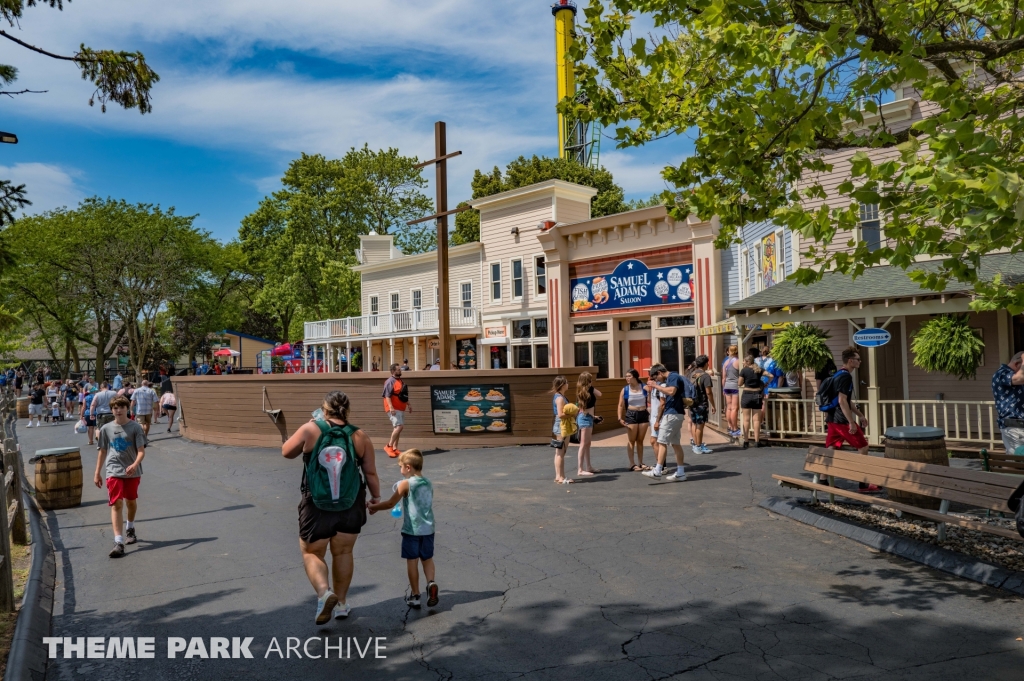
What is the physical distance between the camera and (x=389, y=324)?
32.6 metres

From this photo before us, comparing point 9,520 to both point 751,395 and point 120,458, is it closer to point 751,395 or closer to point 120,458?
point 120,458

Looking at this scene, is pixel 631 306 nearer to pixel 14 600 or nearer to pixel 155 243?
pixel 14 600

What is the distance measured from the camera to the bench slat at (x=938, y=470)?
6496mm

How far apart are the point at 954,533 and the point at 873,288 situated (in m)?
7.93

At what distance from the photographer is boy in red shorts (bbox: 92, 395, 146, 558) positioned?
319 inches

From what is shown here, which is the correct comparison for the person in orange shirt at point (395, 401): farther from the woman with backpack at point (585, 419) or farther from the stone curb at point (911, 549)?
the stone curb at point (911, 549)

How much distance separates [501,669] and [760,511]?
5.45 metres

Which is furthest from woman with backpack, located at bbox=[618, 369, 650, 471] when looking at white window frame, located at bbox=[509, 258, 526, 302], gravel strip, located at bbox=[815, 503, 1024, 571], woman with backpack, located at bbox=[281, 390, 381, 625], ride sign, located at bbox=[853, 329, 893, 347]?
white window frame, located at bbox=[509, 258, 526, 302]

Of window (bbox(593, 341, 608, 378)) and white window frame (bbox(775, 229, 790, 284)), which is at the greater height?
white window frame (bbox(775, 229, 790, 284))

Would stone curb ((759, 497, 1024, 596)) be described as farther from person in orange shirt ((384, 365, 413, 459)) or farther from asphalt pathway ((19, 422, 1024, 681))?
person in orange shirt ((384, 365, 413, 459))

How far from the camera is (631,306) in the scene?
A: 23.5 metres

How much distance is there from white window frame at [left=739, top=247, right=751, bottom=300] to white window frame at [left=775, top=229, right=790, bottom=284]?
1987mm

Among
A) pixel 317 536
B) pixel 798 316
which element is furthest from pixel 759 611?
pixel 798 316

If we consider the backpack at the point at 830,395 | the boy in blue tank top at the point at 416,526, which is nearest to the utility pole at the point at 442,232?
the backpack at the point at 830,395
